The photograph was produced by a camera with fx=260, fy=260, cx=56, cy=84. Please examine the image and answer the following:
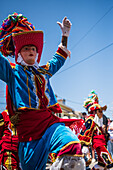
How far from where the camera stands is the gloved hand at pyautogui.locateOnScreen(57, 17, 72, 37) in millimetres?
3451

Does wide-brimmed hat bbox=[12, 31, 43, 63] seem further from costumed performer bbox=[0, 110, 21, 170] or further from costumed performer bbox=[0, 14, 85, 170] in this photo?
costumed performer bbox=[0, 110, 21, 170]

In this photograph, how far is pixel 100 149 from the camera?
5891mm

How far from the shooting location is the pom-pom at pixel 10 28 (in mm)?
3570

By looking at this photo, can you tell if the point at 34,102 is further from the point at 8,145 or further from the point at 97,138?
the point at 97,138

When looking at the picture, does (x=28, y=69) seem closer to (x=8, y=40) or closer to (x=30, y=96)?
(x=30, y=96)

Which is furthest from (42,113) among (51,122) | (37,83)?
(37,83)

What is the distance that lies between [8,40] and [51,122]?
1.41 metres

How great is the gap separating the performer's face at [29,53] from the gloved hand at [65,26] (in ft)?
1.75

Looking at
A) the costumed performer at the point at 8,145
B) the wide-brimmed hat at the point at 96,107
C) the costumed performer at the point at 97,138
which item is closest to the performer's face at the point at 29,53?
the costumed performer at the point at 8,145

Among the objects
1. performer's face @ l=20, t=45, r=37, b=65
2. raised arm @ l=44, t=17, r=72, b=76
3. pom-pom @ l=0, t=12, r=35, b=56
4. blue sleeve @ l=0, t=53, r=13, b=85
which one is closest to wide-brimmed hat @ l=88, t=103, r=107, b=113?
raised arm @ l=44, t=17, r=72, b=76

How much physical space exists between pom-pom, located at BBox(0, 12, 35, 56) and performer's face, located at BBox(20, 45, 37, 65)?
50 centimetres

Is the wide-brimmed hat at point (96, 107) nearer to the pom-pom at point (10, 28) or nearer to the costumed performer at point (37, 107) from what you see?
the costumed performer at point (37, 107)

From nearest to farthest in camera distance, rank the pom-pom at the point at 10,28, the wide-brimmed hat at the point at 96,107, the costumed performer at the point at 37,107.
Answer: the costumed performer at the point at 37,107 → the pom-pom at the point at 10,28 → the wide-brimmed hat at the point at 96,107

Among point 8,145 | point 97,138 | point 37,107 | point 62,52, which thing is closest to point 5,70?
point 37,107
